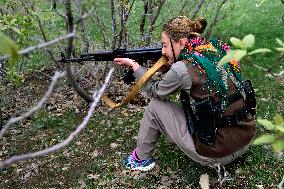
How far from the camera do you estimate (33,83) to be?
748 cm

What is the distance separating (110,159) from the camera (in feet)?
16.5

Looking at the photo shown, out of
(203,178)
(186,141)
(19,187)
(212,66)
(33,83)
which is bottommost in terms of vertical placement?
(203,178)

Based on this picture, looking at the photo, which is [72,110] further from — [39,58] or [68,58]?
[39,58]

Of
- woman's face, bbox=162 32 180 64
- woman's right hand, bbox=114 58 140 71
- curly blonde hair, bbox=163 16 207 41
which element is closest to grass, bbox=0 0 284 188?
woman's right hand, bbox=114 58 140 71

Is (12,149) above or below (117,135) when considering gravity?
above

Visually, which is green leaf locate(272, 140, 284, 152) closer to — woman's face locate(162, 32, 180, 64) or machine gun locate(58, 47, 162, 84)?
woman's face locate(162, 32, 180, 64)

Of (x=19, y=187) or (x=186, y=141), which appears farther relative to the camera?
(x=19, y=187)

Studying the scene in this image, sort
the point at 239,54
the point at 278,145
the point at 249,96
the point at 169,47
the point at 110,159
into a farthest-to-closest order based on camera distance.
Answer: the point at 110,159 < the point at 249,96 < the point at 169,47 < the point at 278,145 < the point at 239,54

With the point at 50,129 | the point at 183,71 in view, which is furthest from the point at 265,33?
the point at 183,71

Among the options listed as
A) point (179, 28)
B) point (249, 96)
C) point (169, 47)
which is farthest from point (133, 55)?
point (249, 96)

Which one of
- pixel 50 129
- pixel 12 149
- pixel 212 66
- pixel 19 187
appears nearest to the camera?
pixel 212 66

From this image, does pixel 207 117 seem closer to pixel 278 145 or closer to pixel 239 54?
pixel 278 145

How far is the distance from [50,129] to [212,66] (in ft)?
9.12

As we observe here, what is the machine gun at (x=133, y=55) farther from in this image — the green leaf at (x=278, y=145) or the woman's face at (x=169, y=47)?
the green leaf at (x=278, y=145)
